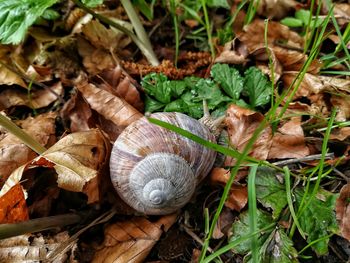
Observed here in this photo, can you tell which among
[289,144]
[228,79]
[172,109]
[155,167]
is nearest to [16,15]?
[172,109]

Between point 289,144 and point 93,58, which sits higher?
point 93,58

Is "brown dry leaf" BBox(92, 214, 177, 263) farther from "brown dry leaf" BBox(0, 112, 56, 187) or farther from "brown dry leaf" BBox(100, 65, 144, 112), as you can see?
"brown dry leaf" BBox(100, 65, 144, 112)

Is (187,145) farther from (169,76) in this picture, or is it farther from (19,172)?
(19,172)

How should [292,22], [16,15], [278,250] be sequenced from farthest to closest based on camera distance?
1. [292,22]
2. [16,15]
3. [278,250]

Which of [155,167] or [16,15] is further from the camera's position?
[16,15]

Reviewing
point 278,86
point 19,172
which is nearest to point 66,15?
point 19,172

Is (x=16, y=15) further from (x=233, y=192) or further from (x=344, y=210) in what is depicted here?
(x=344, y=210)

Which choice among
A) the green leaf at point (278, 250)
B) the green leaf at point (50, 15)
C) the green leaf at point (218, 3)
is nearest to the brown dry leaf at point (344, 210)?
the green leaf at point (278, 250)
